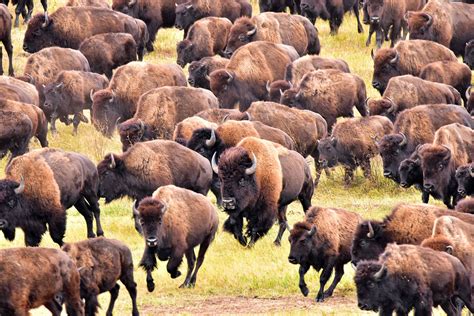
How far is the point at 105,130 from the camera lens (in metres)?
21.2

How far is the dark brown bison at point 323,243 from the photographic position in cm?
1365

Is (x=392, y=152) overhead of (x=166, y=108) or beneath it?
beneath

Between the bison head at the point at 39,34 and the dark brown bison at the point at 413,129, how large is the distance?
28.5 ft

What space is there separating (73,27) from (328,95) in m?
6.50

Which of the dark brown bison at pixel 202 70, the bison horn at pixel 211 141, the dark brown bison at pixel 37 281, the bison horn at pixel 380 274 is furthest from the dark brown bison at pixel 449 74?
the dark brown bison at pixel 37 281

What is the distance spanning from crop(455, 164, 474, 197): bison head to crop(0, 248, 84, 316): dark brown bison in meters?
6.53

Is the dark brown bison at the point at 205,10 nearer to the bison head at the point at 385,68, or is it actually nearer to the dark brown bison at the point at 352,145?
the bison head at the point at 385,68

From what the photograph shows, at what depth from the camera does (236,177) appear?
51.5 ft

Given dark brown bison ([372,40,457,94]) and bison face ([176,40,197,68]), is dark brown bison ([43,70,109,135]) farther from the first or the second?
dark brown bison ([372,40,457,94])

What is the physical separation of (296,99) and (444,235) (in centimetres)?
909

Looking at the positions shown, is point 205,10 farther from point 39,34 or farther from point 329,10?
point 39,34

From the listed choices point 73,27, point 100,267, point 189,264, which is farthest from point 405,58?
point 100,267

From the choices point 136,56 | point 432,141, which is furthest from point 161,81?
point 432,141

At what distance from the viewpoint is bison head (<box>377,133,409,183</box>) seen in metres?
18.5
